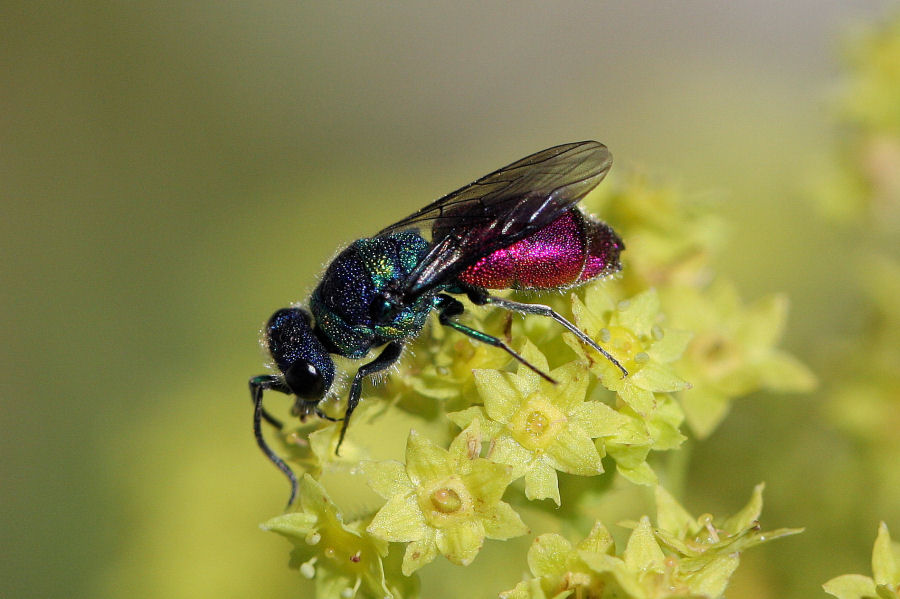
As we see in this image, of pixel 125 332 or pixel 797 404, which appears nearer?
pixel 797 404

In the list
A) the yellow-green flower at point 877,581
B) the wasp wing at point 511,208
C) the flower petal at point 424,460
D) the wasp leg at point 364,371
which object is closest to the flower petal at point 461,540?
the flower petal at point 424,460

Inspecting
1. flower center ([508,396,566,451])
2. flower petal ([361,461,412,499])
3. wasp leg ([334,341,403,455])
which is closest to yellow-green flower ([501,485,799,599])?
flower center ([508,396,566,451])

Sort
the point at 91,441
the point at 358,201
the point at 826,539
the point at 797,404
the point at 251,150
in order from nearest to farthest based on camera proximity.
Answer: the point at 826,539 < the point at 797,404 < the point at 91,441 < the point at 358,201 < the point at 251,150

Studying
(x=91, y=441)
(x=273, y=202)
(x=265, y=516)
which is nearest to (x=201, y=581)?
(x=265, y=516)

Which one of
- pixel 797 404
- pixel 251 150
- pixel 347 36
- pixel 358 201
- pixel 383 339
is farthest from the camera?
pixel 347 36

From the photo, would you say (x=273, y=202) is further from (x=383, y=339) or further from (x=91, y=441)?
(x=383, y=339)

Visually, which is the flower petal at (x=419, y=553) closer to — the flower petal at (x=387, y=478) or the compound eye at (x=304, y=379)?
the flower petal at (x=387, y=478)

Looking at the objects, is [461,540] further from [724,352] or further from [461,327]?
[724,352]

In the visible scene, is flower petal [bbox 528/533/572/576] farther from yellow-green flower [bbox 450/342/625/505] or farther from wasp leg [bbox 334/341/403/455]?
wasp leg [bbox 334/341/403/455]
